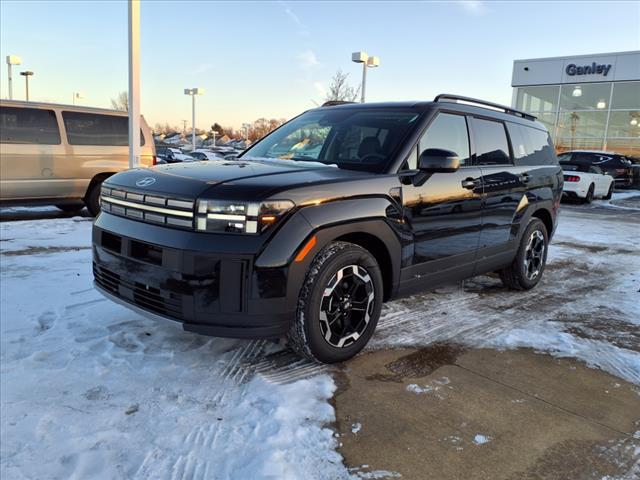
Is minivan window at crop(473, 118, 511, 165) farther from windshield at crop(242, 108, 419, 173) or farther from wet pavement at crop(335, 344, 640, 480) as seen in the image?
wet pavement at crop(335, 344, 640, 480)

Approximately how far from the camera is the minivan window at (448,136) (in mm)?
3975

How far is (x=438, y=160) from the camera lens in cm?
367

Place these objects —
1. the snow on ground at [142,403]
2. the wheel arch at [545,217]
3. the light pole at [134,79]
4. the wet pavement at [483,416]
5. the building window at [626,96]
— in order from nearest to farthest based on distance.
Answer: the snow on ground at [142,403], the wet pavement at [483,416], the wheel arch at [545,217], the light pole at [134,79], the building window at [626,96]

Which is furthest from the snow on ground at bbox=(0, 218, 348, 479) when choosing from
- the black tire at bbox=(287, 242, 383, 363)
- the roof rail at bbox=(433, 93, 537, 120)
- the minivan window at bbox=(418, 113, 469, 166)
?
the roof rail at bbox=(433, 93, 537, 120)

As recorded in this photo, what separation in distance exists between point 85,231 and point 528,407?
267 inches

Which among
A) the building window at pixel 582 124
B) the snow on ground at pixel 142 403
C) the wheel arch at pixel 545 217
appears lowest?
the snow on ground at pixel 142 403

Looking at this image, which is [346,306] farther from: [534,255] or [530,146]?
[530,146]

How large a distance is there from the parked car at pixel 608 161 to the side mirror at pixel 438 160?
16.0m

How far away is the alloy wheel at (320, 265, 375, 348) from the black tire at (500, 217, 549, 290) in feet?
8.09

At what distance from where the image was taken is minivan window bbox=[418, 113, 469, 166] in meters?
3.97

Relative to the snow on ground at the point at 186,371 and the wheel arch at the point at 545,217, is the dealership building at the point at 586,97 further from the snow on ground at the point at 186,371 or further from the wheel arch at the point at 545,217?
the snow on ground at the point at 186,371

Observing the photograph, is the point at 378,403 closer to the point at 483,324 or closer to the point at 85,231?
→ the point at 483,324

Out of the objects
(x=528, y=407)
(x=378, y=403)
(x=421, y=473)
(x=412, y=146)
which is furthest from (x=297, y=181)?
(x=528, y=407)

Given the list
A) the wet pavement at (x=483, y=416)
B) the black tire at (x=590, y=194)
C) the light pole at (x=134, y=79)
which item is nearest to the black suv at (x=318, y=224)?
the wet pavement at (x=483, y=416)
